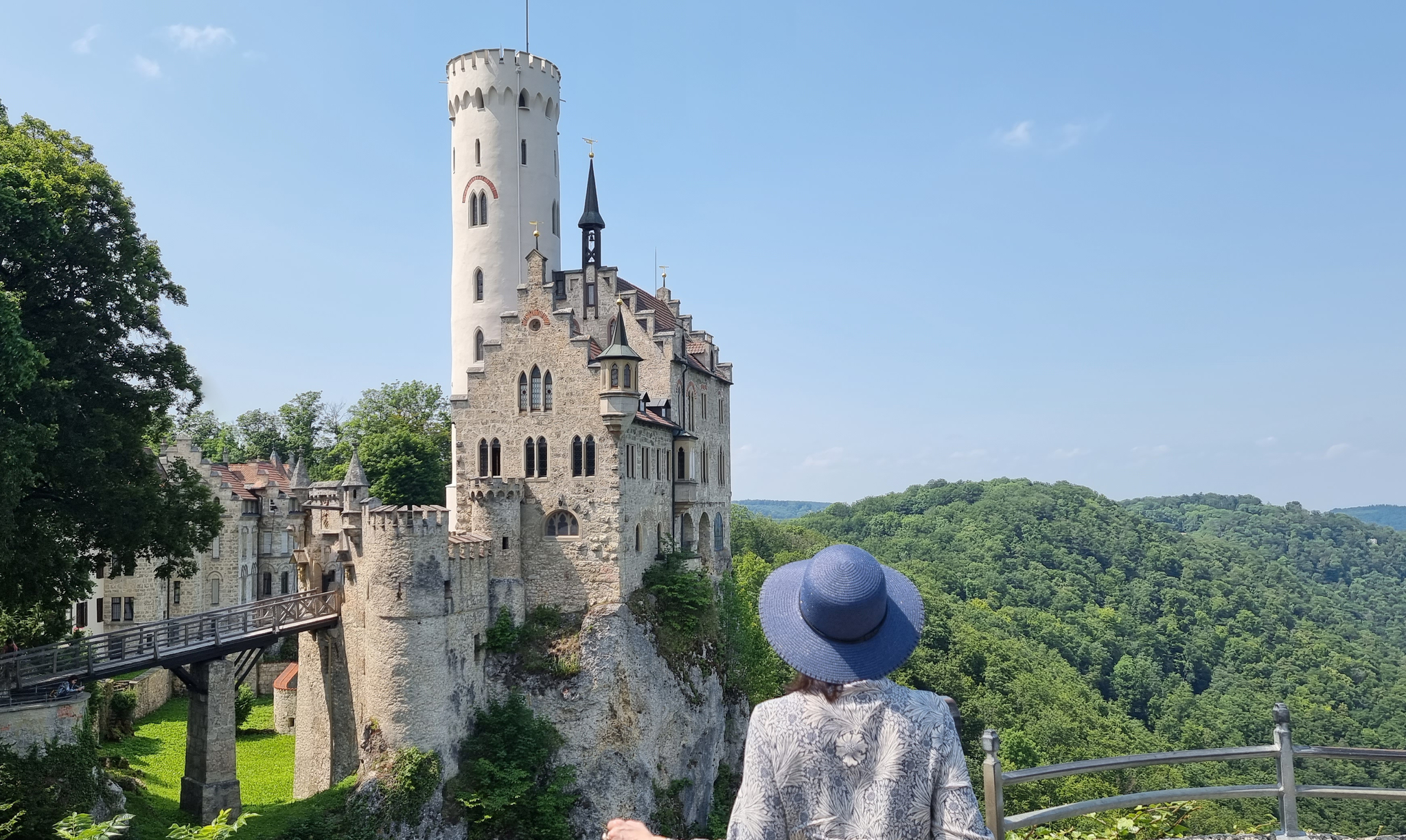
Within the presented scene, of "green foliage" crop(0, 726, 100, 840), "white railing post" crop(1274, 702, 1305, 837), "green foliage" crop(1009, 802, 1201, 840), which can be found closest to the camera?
"white railing post" crop(1274, 702, 1305, 837)

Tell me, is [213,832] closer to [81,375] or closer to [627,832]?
[627,832]

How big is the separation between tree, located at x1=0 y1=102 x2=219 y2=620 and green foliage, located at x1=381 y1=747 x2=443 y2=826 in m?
9.59

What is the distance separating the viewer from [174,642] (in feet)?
95.6

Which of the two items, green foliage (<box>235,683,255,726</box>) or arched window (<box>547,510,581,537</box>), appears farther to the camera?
green foliage (<box>235,683,255,726</box>)

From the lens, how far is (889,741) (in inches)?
176

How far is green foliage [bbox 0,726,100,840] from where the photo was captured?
2022 centimetres

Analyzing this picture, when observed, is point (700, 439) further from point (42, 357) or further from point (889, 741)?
point (889, 741)

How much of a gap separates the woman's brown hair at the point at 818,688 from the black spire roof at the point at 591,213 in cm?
4075

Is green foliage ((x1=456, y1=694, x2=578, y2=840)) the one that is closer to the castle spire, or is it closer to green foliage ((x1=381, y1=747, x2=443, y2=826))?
green foliage ((x1=381, y1=747, x2=443, y2=826))

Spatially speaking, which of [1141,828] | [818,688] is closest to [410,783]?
[1141,828]

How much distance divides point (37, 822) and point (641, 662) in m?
20.1

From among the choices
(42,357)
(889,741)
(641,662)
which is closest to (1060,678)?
(641,662)

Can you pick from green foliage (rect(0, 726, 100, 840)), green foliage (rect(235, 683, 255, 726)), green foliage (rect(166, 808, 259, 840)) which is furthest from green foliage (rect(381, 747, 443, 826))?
green foliage (rect(166, 808, 259, 840))

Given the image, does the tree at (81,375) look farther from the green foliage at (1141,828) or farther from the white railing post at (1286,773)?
the white railing post at (1286,773)
